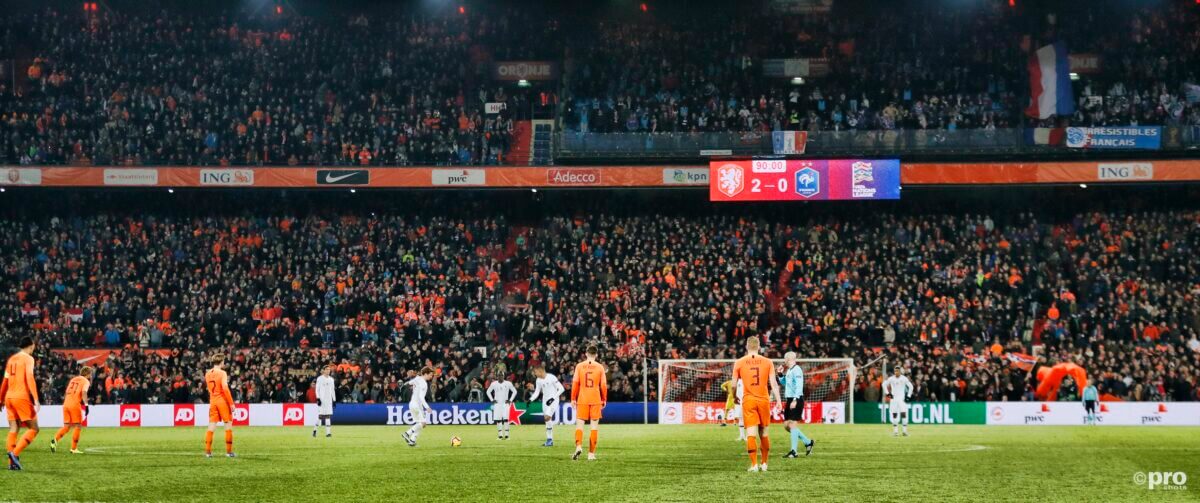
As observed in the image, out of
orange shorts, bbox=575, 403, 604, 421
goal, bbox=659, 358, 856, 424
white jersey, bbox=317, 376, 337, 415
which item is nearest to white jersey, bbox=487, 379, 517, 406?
white jersey, bbox=317, 376, 337, 415

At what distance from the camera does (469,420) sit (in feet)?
131

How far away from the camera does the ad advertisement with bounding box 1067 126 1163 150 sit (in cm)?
4659

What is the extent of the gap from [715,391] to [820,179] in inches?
436

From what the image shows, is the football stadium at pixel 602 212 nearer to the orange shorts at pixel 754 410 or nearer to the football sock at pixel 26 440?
the football sock at pixel 26 440

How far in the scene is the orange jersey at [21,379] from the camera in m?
20.4

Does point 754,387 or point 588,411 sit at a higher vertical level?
point 754,387

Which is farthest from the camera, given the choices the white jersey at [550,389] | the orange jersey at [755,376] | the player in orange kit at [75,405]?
the white jersey at [550,389]

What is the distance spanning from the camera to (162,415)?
131 ft

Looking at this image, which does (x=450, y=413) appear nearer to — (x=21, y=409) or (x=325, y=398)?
(x=325, y=398)

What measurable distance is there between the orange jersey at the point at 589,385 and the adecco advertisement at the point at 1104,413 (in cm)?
2098

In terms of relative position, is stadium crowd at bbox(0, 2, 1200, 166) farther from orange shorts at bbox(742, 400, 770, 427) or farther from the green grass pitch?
orange shorts at bbox(742, 400, 770, 427)

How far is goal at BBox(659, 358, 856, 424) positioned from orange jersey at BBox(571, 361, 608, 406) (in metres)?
17.0

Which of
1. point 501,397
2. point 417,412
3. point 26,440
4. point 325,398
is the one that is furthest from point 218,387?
point 501,397

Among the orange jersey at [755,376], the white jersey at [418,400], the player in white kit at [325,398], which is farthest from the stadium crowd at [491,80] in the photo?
the orange jersey at [755,376]
